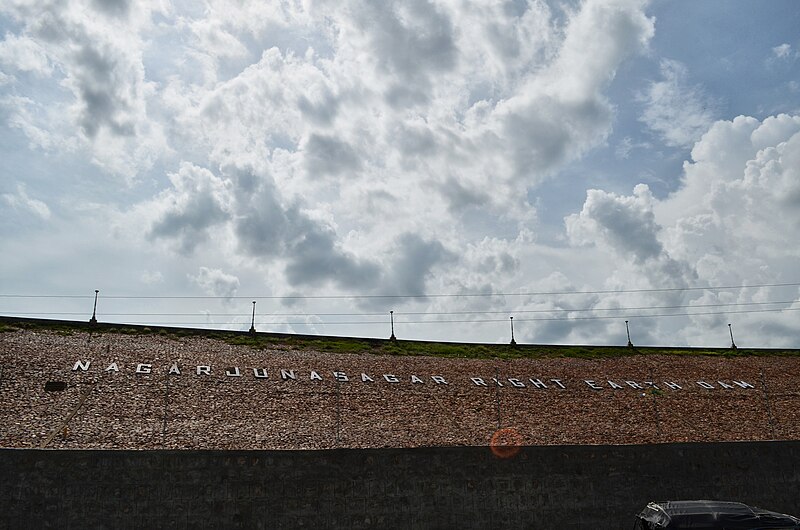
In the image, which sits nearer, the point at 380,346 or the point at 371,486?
the point at 371,486

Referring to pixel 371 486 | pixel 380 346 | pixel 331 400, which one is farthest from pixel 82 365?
pixel 371 486

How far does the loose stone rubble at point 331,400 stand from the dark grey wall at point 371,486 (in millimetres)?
5828

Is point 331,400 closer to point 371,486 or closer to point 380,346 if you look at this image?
point 371,486

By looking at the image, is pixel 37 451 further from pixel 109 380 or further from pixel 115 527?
pixel 109 380

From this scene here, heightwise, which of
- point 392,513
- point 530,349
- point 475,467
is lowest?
point 392,513

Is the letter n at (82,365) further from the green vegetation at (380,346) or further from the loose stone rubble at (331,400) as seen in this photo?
the green vegetation at (380,346)

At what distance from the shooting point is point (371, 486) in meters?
16.7

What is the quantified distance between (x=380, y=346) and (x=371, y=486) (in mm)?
27398

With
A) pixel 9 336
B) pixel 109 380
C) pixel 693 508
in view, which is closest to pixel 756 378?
pixel 693 508

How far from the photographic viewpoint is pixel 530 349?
48000 mm

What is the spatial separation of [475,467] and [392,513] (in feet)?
8.25

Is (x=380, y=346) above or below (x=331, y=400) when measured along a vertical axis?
above

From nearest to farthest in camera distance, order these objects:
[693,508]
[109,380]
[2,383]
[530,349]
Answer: [693,508]
[2,383]
[109,380]
[530,349]

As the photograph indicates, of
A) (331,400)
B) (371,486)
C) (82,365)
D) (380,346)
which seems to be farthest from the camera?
(380,346)
